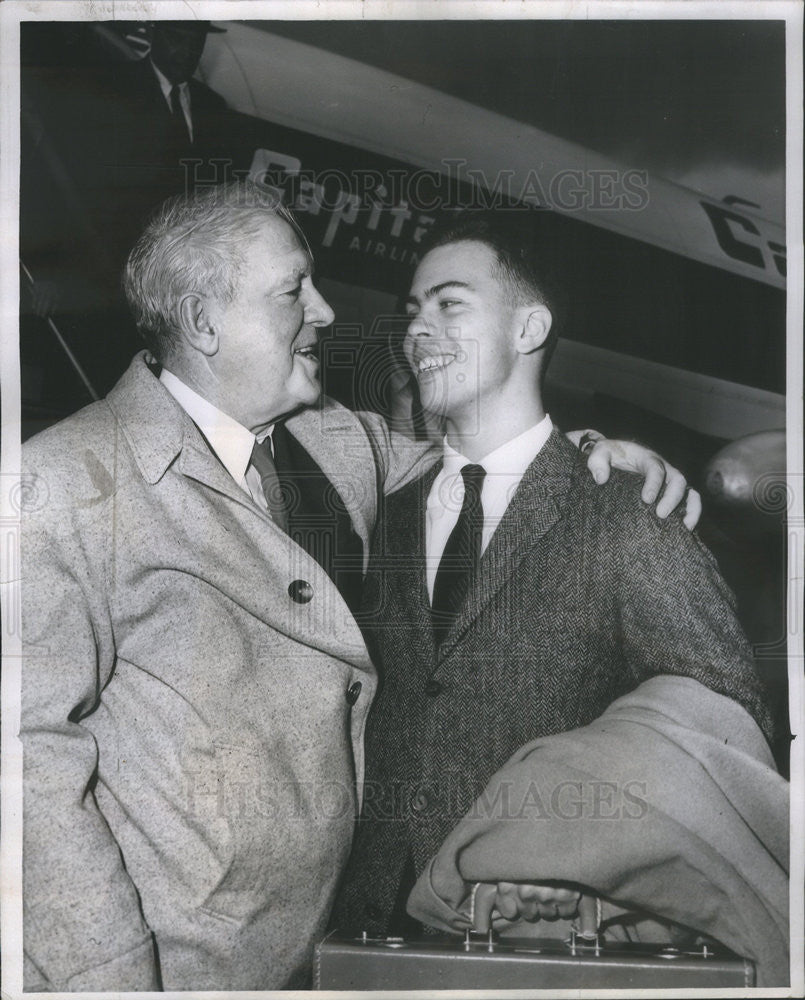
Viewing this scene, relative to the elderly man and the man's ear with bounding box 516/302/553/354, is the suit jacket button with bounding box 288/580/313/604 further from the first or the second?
the man's ear with bounding box 516/302/553/354

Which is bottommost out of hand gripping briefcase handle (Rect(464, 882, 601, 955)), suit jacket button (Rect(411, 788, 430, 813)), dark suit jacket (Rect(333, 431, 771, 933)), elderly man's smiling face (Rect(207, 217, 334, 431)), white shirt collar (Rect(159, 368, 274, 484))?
hand gripping briefcase handle (Rect(464, 882, 601, 955))

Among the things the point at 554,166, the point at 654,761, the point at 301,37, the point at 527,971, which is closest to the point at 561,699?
the point at 654,761

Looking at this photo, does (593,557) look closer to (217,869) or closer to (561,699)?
(561,699)

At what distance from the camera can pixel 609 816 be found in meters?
2.82

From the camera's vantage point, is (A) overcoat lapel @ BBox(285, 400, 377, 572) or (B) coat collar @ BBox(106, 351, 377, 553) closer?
(B) coat collar @ BBox(106, 351, 377, 553)

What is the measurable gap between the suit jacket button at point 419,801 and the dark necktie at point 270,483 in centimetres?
84

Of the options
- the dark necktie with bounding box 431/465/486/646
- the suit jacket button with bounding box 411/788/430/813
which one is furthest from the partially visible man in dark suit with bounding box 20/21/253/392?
the suit jacket button with bounding box 411/788/430/813

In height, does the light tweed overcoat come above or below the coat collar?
below

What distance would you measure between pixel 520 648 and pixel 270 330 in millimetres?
1168

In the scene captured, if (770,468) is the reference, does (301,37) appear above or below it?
above

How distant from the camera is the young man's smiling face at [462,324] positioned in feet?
9.45

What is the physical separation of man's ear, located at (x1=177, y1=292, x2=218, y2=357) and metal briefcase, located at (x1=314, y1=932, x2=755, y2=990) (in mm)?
1733

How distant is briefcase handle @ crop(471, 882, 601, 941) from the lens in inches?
110

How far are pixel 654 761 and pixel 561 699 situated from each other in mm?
312
